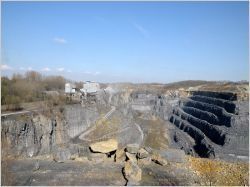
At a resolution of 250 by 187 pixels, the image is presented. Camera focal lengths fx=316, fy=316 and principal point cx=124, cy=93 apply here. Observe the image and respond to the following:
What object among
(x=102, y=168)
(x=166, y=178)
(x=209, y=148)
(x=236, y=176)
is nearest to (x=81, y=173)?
(x=102, y=168)

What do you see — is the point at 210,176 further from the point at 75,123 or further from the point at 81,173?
the point at 75,123

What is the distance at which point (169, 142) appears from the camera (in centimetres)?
2981

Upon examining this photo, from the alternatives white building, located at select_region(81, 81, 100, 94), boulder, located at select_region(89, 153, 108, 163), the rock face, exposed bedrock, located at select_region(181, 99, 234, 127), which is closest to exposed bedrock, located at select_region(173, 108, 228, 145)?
the rock face

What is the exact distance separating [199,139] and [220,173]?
1958cm

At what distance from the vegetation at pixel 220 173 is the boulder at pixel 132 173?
6.72 feet

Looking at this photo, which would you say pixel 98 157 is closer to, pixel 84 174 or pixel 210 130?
pixel 84 174

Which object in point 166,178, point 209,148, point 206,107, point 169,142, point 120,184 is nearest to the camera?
point 120,184

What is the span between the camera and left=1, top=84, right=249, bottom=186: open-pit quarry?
9891 mm

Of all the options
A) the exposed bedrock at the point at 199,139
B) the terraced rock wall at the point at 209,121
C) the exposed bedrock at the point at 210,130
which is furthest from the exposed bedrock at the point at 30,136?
the exposed bedrock at the point at 210,130

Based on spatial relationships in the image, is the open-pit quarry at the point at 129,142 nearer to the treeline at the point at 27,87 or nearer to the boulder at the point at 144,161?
the boulder at the point at 144,161

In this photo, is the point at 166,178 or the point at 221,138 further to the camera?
the point at 221,138

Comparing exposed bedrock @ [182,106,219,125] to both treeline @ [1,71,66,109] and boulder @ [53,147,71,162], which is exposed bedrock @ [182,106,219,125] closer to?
treeline @ [1,71,66,109]

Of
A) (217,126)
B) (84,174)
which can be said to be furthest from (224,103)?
(84,174)

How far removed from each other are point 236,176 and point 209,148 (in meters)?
15.4
